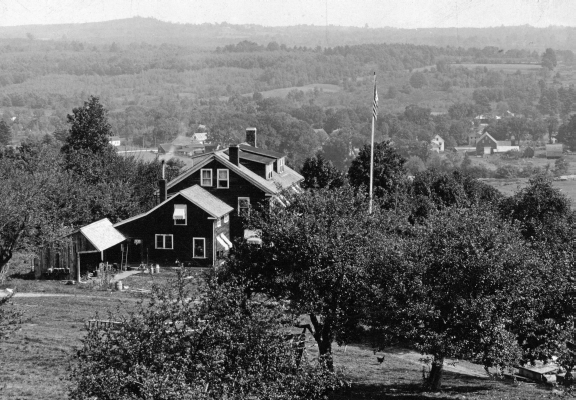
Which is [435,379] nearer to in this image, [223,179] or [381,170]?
[223,179]

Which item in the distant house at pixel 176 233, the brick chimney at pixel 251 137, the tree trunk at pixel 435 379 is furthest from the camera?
the brick chimney at pixel 251 137

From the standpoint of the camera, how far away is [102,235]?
5291 cm

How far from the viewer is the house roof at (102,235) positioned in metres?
51.3

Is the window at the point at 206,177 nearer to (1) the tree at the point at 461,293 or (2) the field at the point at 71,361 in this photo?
(2) the field at the point at 71,361

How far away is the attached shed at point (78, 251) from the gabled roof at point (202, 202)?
196 cm

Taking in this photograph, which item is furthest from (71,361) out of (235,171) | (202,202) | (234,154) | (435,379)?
(234,154)

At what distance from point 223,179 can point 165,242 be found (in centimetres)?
667

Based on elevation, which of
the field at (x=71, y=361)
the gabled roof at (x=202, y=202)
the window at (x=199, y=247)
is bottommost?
the window at (x=199, y=247)

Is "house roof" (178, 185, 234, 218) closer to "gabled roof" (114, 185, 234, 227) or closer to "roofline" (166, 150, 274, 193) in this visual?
"gabled roof" (114, 185, 234, 227)

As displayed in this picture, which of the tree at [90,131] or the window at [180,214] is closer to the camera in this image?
the window at [180,214]

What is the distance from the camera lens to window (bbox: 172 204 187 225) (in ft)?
177

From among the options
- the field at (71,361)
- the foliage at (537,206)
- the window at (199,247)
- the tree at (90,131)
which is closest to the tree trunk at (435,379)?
the field at (71,361)

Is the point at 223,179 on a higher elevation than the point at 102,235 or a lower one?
higher

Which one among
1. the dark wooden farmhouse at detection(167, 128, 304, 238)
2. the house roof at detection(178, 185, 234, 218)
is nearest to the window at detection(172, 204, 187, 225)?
the house roof at detection(178, 185, 234, 218)
